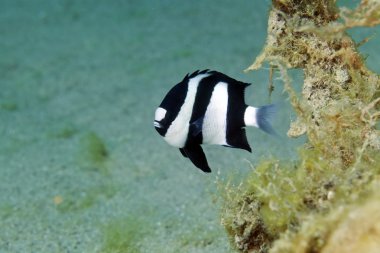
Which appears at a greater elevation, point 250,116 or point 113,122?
point 250,116

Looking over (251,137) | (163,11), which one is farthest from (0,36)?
(251,137)

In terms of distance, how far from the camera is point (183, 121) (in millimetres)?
1939

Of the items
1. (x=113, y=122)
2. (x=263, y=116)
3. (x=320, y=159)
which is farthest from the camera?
(x=113, y=122)

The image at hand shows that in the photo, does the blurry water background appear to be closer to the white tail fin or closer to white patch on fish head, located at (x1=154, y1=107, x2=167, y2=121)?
the white tail fin

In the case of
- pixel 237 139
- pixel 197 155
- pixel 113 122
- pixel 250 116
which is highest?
pixel 250 116

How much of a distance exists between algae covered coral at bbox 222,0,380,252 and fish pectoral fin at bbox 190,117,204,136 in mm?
286

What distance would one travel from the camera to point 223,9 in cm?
914

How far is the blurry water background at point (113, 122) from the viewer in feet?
11.2

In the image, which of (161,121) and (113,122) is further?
(113,122)

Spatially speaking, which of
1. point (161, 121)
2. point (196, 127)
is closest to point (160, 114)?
point (161, 121)

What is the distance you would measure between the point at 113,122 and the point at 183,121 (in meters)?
3.81

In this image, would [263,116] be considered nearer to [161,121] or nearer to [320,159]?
[320,159]

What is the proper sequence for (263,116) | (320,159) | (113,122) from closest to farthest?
(320,159) < (263,116) < (113,122)

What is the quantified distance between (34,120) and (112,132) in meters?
1.16
